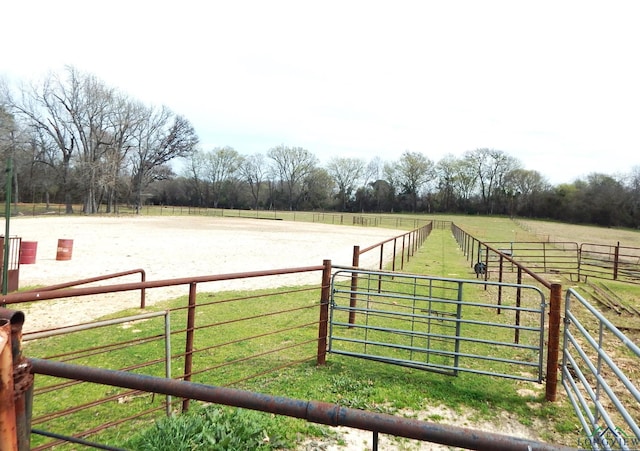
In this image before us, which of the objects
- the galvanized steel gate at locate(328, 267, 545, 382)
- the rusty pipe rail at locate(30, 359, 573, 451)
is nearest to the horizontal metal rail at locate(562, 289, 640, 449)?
the galvanized steel gate at locate(328, 267, 545, 382)

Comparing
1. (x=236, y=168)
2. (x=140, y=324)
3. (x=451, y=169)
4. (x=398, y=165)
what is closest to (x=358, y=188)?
(x=398, y=165)

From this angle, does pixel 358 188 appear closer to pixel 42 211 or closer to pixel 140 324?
pixel 42 211

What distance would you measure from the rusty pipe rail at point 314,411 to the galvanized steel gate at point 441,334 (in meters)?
3.14

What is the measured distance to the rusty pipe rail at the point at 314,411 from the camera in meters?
1.03

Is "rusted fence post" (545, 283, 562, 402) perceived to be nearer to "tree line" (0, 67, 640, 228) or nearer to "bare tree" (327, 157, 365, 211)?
"tree line" (0, 67, 640, 228)

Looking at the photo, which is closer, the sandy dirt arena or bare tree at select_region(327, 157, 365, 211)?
the sandy dirt arena

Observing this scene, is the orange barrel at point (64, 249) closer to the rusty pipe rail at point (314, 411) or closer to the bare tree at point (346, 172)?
the rusty pipe rail at point (314, 411)

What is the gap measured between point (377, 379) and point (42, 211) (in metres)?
59.2

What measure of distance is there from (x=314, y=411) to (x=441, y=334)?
15.3 ft

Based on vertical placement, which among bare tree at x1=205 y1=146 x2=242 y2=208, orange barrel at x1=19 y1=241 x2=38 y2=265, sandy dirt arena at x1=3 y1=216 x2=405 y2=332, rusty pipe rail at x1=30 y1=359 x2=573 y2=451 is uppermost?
bare tree at x1=205 y1=146 x2=242 y2=208

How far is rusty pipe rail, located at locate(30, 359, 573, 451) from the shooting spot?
1.03 m

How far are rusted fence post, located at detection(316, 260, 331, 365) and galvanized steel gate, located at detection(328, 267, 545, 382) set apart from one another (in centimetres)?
13

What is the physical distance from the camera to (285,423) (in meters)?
3.32

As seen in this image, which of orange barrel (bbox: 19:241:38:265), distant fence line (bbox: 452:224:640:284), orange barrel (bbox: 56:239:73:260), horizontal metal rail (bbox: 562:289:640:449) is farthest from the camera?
orange barrel (bbox: 56:239:73:260)
